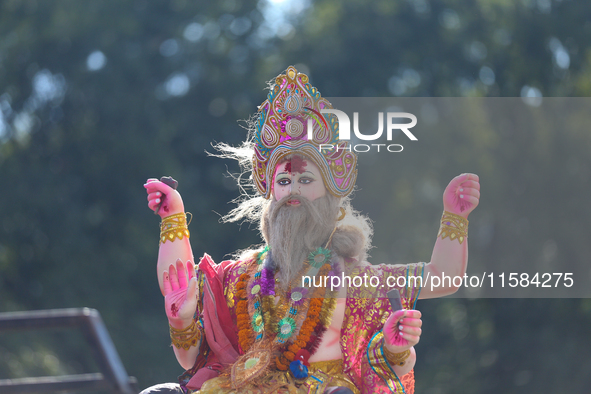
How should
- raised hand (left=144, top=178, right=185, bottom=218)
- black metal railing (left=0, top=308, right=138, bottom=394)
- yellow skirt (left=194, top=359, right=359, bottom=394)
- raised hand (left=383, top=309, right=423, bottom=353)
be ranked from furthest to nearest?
raised hand (left=144, top=178, right=185, bottom=218) < yellow skirt (left=194, top=359, right=359, bottom=394) < raised hand (left=383, top=309, right=423, bottom=353) < black metal railing (left=0, top=308, right=138, bottom=394)

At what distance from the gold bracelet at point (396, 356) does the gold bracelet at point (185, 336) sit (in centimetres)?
82

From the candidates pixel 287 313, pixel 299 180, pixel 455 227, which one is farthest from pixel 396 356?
pixel 299 180

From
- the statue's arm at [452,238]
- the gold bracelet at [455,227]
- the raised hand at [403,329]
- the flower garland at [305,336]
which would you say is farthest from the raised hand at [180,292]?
the gold bracelet at [455,227]

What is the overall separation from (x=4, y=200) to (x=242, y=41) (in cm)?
367

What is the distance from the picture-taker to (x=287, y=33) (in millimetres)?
9852

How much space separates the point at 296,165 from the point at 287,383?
970mm

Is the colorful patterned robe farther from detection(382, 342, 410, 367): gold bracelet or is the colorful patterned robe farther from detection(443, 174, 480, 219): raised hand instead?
detection(443, 174, 480, 219): raised hand

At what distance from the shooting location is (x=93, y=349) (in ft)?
6.56

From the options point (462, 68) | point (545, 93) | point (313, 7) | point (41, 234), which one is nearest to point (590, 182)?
point (545, 93)

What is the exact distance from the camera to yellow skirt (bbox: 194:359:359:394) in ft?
9.91

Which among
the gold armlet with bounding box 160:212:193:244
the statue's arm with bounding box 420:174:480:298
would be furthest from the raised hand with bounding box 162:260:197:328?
the statue's arm with bounding box 420:174:480:298

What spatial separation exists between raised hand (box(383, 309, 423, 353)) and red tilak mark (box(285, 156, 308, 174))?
85 cm

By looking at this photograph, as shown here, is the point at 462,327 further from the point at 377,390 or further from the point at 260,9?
the point at 377,390

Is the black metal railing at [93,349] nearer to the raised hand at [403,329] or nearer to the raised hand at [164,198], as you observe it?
the raised hand at [403,329]
